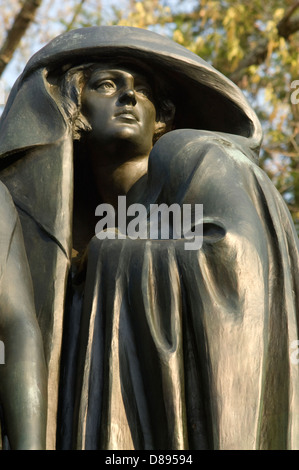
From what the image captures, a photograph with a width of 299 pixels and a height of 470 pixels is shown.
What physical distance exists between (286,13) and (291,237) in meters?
→ 6.93

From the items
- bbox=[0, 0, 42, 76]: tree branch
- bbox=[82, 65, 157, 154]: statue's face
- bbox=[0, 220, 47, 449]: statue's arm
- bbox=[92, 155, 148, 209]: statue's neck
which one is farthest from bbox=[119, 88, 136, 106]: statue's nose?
bbox=[0, 0, 42, 76]: tree branch

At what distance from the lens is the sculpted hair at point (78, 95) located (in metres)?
4.63

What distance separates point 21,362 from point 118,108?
44.7 inches

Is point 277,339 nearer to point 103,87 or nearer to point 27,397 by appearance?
point 27,397

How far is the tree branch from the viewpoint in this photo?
937 centimetres

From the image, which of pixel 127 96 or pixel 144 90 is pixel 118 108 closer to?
pixel 127 96

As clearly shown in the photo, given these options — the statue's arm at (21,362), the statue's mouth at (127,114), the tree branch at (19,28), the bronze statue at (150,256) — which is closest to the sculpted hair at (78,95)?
the bronze statue at (150,256)

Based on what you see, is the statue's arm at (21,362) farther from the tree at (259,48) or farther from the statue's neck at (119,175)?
the tree at (259,48)

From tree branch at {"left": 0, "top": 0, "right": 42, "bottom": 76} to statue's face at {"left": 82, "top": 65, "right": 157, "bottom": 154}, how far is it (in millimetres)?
4806

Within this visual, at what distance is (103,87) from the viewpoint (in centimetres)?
467

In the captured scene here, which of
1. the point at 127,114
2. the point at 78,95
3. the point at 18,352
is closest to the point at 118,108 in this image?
the point at 127,114

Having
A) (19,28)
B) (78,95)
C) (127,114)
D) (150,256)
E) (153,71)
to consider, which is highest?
(19,28)

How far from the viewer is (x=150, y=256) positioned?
3998 mm
